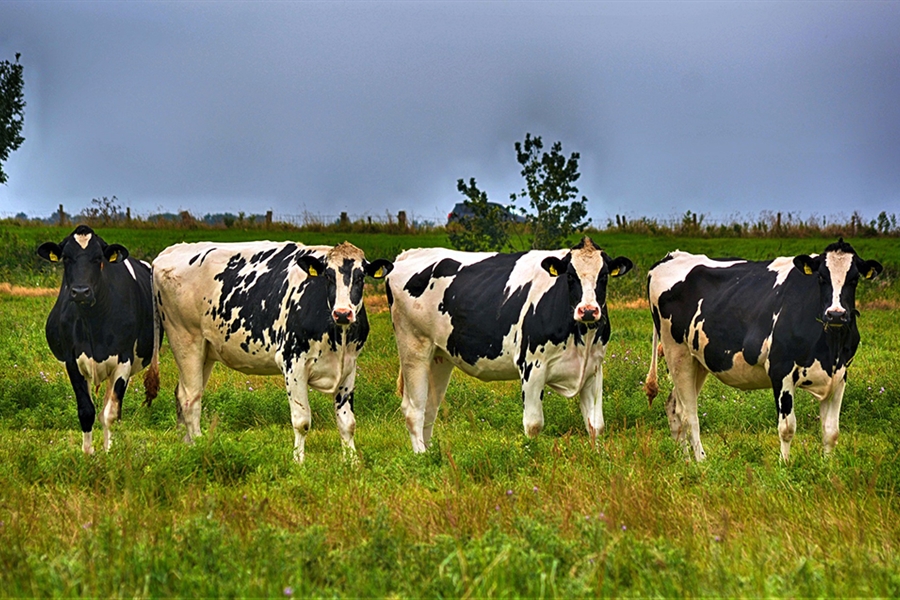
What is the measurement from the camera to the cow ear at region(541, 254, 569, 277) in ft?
33.8

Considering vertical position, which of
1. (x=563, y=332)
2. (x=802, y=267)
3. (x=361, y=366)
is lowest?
(x=361, y=366)

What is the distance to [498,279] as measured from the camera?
11.1 metres

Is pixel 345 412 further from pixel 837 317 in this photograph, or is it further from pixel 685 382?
pixel 837 317

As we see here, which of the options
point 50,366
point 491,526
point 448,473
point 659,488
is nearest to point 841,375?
point 659,488

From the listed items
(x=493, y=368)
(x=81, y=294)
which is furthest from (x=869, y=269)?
(x=81, y=294)

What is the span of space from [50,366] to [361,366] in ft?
16.9

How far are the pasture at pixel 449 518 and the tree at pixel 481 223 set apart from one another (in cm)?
Result: 1343

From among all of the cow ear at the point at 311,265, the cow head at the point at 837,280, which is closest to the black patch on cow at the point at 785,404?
the cow head at the point at 837,280

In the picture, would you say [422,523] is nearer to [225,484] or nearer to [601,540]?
[601,540]

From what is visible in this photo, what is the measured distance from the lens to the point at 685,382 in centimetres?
1163

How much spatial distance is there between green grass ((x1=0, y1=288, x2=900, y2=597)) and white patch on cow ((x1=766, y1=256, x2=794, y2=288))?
1780mm

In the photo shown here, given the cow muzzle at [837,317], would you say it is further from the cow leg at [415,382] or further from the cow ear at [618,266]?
the cow leg at [415,382]

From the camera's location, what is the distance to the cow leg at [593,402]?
1032cm

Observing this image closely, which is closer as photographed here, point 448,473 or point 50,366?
point 448,473
